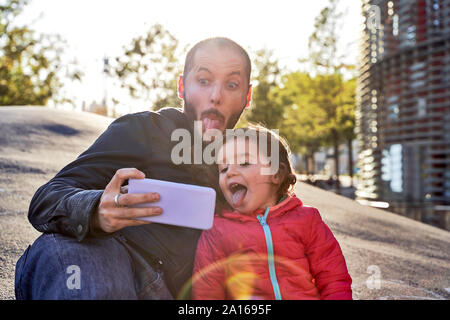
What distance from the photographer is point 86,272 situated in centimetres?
176

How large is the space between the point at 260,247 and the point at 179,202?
65cm

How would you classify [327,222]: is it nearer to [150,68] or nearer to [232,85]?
[232,85]

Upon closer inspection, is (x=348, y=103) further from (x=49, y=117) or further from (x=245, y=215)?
(x=245, y=215)

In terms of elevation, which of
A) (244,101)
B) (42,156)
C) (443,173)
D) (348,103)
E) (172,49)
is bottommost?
(443,173)

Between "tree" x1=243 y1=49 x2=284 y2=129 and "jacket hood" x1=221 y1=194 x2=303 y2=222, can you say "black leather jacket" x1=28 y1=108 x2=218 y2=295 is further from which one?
"tree" x1=243 y1=49 x2=284 y2=129

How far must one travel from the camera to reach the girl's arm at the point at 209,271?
2.09 m

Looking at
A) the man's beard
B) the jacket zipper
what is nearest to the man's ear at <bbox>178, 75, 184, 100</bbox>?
the man's beard

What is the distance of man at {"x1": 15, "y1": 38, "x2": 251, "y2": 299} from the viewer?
174 centimetres

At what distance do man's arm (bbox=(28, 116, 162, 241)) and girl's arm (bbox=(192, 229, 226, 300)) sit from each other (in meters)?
0.53

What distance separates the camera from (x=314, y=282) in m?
2.21

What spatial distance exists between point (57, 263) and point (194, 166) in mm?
914

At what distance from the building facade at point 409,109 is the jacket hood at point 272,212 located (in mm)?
10305

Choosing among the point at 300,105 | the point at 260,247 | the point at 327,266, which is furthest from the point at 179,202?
the point at 300,105

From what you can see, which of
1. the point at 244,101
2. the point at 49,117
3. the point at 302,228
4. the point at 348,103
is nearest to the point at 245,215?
the point at 302,228
